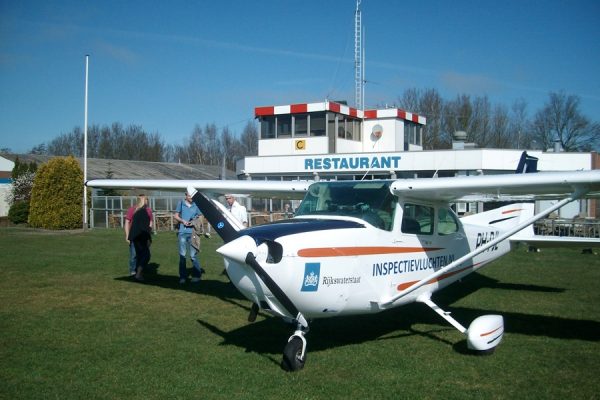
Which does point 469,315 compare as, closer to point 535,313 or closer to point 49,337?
point 535,313

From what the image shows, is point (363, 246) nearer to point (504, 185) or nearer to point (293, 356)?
point (293, 356)

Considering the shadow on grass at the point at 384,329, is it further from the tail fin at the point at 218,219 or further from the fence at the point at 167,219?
the fence at the point at 167,219

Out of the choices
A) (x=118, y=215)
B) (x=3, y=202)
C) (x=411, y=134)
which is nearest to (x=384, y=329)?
(x=118, y=215)

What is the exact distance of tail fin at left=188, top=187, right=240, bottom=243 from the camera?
7.18 meters

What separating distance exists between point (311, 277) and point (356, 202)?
160 cm

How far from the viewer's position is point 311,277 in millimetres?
5859

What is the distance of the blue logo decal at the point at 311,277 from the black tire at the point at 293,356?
0.61 meters

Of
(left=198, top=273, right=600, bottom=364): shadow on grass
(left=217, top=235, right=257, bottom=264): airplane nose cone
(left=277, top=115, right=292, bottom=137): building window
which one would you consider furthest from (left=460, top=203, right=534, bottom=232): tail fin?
(left=277, top=115, right=292, bottom=137): building window

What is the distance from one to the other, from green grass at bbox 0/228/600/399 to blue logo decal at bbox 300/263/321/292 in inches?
36.0

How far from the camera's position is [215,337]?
733cm

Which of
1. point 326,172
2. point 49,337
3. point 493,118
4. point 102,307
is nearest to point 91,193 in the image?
point 326,172

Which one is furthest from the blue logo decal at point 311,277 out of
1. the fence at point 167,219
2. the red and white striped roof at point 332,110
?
the red and white striped roof at point 332,110

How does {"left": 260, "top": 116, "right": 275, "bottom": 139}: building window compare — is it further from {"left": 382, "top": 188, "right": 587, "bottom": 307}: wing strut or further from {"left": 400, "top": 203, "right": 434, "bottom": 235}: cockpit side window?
{"left": 382, "top": 188, "right": 587, "bottom": 307}: wing strut

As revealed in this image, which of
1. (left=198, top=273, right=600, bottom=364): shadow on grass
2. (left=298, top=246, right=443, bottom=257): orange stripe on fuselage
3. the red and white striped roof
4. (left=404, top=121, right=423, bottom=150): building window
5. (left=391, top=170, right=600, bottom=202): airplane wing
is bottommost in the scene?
(left=198, top=273, right=600, bottom=364): shadow on grass
